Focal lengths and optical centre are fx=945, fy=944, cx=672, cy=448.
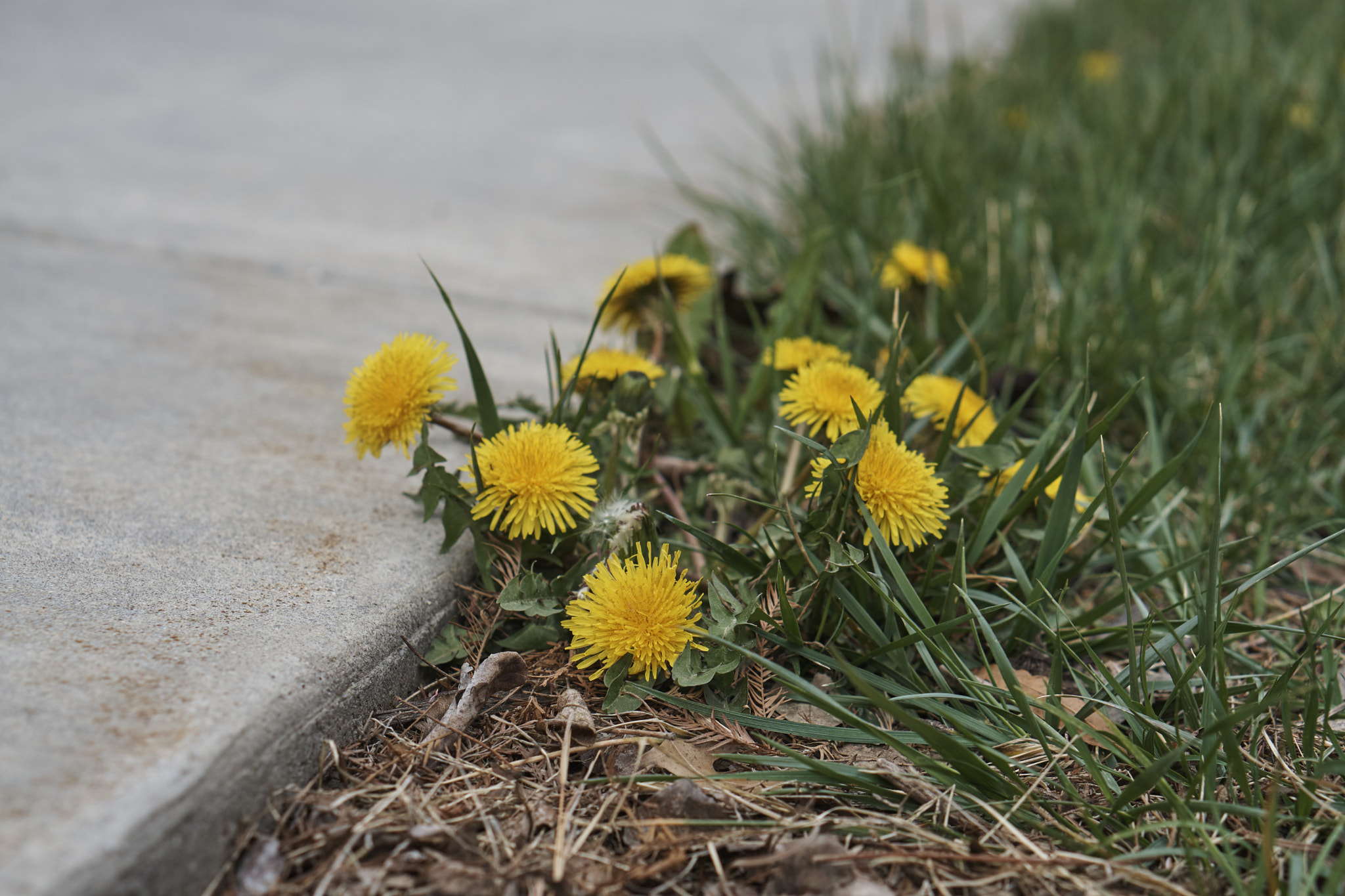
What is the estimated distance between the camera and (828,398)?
1.26 meters

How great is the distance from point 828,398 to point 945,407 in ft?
0.79

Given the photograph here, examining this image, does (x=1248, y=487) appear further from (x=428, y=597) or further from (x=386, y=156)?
(x=386, y=156)

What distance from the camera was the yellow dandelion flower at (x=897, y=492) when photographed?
114 cm

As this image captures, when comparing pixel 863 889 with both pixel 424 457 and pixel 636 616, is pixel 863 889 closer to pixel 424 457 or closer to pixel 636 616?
pixel 636 616

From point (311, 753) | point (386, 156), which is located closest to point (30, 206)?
point (386, 156)

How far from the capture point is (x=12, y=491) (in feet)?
4.26

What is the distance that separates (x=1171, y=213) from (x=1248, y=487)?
1.20 m

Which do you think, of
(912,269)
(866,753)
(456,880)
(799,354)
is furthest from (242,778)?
(912,269)

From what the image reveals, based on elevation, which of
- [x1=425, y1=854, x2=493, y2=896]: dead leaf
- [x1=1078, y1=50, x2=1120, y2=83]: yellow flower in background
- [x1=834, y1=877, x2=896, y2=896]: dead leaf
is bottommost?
[x1=834, y1=877, x2=896, y2=896]: dead leaf

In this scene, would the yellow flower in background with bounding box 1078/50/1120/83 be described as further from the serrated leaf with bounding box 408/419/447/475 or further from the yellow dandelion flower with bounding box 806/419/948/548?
the serrated leaf with bounding box 408/419/447/475

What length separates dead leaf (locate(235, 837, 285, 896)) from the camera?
884 millimetres

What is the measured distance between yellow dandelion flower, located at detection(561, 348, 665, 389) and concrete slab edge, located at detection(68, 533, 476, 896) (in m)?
0.38

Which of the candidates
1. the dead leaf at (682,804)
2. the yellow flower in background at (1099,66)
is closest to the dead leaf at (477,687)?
the dead leaf at (682,804)

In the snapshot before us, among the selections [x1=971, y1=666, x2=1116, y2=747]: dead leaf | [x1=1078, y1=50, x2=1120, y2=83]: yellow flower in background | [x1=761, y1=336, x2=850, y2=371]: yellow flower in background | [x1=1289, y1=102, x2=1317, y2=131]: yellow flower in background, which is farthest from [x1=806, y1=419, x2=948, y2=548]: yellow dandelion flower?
[x1=1078, y1=50, x2=1120, y2=83]: yellow flower in background
